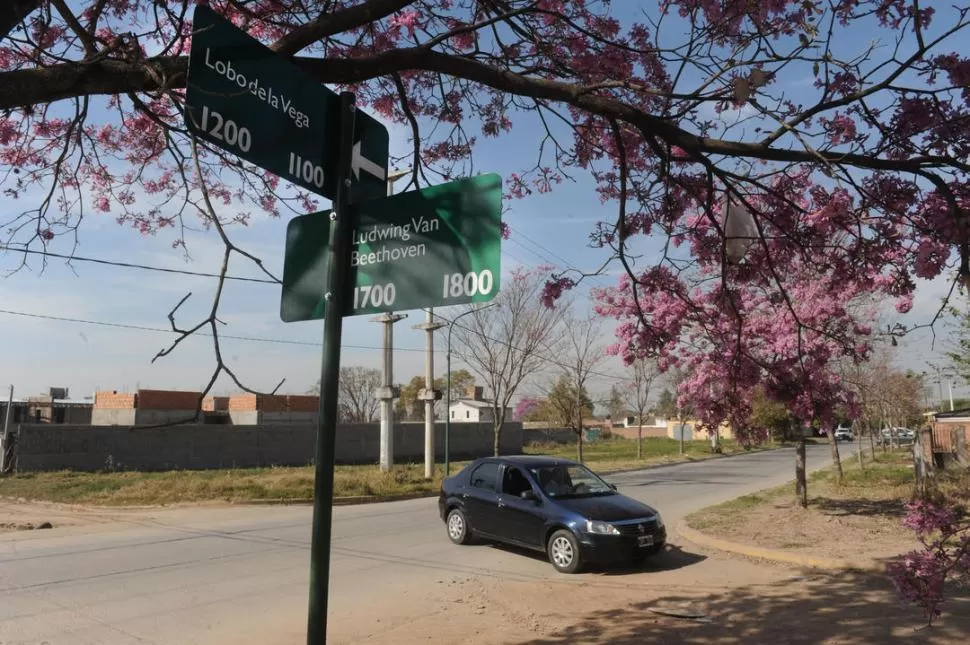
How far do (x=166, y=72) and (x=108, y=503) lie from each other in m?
16.3

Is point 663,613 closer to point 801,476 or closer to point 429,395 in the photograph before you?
point 801,476

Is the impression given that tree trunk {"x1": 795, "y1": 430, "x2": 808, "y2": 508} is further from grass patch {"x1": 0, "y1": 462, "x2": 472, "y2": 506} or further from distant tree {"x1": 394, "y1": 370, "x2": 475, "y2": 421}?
distant tree {"x1": 394, "y1": 370, "x2": 475, "y2": 421}

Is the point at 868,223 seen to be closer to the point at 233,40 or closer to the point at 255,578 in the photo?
the point at 233,40

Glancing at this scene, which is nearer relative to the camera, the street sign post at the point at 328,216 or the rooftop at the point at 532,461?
the street sign post at the point at 328,216

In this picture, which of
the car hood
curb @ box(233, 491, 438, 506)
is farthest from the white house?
the car hood

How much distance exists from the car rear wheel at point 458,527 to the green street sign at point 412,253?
8.75m

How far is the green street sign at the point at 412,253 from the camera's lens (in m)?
2.47

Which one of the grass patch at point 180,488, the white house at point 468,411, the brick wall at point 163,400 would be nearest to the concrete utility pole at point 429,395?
the grass patch at point 180,488

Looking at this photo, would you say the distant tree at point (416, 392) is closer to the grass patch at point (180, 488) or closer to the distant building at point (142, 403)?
the distant building at point (142, 403)

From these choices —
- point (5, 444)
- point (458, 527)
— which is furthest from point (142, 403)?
point (458, 527)

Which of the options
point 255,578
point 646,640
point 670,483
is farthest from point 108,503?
point 670,483

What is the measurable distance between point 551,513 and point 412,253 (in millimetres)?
7415

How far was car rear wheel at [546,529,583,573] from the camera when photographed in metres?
8.86

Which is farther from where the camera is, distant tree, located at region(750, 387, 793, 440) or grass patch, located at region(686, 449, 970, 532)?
distant tree, located at region(750, 387, 793, 440)
